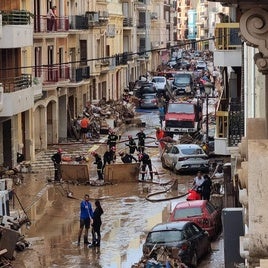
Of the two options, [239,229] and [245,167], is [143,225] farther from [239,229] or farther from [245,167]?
[245,167]

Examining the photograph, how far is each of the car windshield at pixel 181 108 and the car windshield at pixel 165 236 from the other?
27672 millimetres

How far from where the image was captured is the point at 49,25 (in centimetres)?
4244

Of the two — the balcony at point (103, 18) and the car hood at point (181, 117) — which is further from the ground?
the balcony at point (103, 18)

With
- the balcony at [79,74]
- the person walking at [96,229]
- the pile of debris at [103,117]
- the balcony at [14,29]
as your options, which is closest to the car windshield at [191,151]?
the balcony at [14,29]

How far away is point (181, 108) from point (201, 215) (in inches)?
1004

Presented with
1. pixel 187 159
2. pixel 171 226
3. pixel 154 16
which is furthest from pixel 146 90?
pixel 171 226

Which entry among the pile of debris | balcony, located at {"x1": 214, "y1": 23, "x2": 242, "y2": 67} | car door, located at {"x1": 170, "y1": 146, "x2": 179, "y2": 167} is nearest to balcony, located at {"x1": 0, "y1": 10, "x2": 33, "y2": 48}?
car door, located at {"x1": 170, "y1": 146, "x2": 179, "y2": 167}

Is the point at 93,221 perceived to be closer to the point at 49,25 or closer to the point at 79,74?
the point at 49,25

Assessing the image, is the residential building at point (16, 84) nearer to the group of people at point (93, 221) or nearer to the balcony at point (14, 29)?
the balcony at point (14, 29)

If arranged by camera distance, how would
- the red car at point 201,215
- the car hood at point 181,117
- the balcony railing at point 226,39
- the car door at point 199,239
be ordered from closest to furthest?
the car door at point 199,239, the red car at point 201,215, the balcony railing at point 226,39, the car hood at point 181,117

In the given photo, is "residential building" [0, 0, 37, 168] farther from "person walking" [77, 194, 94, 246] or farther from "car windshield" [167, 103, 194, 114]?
"car windshield" [167, 103, 194, 114]

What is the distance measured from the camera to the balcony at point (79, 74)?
4662cm

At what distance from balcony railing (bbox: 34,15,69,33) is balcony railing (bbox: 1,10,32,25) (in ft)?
23.9

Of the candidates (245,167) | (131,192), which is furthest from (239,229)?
(131,192)
